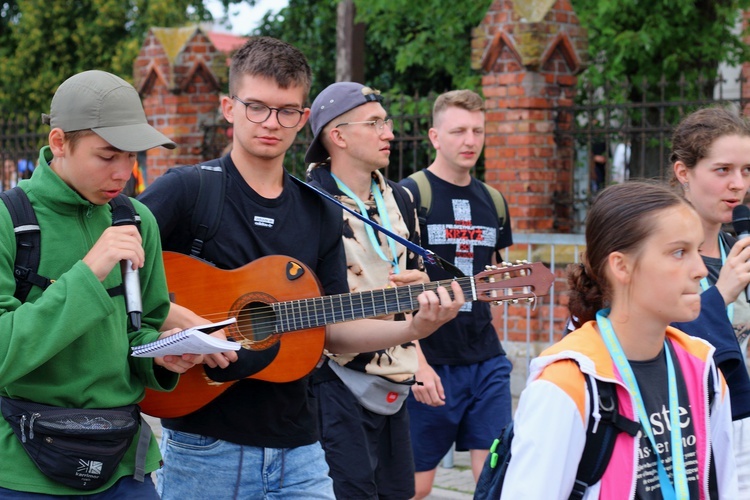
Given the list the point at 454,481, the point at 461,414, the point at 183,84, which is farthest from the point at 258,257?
the point at 183,84

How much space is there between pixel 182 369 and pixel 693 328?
5.25 feet

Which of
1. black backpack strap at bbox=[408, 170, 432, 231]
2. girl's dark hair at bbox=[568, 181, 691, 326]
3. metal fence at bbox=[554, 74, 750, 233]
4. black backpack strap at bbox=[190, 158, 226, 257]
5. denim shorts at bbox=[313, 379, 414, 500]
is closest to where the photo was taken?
girl's dark hair at bbox=[568, 181, 691, 326]

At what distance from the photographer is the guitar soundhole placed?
3.96 m

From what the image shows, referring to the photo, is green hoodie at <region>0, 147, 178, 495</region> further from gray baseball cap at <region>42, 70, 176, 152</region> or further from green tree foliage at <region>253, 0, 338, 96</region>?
green tree foliage at <region>253, 0, 338, 96</region>

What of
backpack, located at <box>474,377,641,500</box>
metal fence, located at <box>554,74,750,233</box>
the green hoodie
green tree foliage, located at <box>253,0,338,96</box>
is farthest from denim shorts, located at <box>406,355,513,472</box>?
green tree foliage, located at <box>253,0,338,96</box>

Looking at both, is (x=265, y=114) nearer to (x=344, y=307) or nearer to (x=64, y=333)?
(x=344, y=307)

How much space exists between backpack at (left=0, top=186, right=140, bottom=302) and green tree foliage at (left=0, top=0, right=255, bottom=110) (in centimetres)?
1867

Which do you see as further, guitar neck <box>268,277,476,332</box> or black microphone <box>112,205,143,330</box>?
guitar neck <box>268,277,476,332</box>

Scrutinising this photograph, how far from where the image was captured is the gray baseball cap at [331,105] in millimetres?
5141

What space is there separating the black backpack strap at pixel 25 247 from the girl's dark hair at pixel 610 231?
1509 mm

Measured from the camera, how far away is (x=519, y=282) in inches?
154

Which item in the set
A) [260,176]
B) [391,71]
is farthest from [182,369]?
[391,71]

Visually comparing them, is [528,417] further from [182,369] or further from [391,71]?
[391,71]

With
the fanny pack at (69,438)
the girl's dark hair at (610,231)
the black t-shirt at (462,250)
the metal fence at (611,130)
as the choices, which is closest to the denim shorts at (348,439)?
the black t-shirt at (462,250)
